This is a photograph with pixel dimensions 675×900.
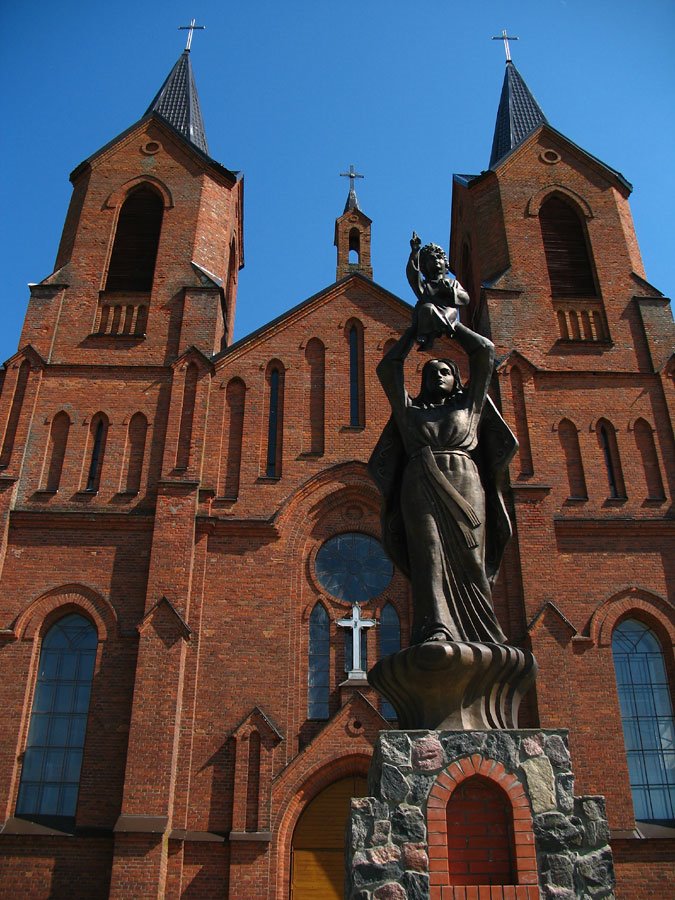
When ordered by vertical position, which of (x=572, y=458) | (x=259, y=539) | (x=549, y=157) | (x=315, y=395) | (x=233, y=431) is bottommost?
(x=259, y=539)

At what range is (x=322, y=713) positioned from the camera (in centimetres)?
1537

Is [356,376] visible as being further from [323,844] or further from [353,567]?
[323,844]

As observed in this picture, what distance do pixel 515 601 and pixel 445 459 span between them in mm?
10106

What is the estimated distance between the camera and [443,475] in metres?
6.50

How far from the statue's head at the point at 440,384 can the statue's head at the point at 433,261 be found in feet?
2.49

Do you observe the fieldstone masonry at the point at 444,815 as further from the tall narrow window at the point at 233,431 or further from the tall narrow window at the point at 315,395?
the tall narrow window at the point at 315,395

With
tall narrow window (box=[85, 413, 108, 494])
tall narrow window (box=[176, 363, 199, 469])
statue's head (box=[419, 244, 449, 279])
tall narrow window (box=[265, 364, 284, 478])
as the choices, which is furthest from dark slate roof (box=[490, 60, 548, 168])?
statue's head (box=[419, 244, 449, 279])

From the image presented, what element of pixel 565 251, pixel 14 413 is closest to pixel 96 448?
pixel 14 413

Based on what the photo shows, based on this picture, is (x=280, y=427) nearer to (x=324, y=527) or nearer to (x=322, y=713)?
(x=324, y=527)

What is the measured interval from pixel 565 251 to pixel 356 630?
10.9 metres

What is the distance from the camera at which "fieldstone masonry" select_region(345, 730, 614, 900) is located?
507 centimetres

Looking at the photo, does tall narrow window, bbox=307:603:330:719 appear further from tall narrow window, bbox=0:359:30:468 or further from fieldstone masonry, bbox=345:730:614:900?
fieldstone masonry, bbox=345:730:614:900

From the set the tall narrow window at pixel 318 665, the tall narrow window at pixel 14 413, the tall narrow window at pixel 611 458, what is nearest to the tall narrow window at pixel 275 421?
the tall narrow window at pixel 318 665

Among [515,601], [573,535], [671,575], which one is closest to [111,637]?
[515,601]
